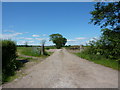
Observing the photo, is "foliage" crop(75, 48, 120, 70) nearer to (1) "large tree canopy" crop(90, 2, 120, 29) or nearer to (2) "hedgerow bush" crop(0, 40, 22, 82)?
(1) "large tree canopy" crop(90, 2, 120, 29)

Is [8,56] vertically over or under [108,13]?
under

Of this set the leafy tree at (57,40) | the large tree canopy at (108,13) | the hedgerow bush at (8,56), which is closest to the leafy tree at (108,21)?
the large tree canopy at (108,13)

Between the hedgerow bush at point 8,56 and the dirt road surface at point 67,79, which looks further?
the hedgerow bush at point 8,56

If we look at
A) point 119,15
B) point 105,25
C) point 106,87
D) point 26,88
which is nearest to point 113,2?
point 119,15

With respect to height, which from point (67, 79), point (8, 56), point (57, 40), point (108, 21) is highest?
point (57, 40)

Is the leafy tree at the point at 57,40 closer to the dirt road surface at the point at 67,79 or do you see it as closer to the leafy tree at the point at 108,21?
the leafy tree at the point at 108,21

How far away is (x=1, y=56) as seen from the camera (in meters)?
5.89

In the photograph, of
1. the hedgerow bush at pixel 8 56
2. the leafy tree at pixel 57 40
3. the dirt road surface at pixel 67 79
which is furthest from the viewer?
the leafy tree at pixel 57 40

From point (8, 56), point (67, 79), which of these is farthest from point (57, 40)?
point (67, 79)

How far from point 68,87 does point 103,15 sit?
7520 mm

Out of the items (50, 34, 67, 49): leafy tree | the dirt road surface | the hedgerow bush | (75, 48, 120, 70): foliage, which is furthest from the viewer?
(50, 34, 67, 49): leafy tree

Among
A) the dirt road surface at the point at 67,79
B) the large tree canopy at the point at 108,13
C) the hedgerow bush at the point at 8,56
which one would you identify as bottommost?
the dirt road surface at the point at 67,79

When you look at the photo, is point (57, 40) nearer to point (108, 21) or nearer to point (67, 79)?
point (108, 21)

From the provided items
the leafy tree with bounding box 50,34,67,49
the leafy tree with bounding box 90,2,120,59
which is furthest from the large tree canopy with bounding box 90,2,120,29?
the leafy tree with bounding box 50,34,67,49
